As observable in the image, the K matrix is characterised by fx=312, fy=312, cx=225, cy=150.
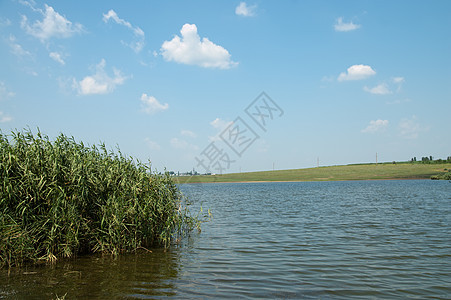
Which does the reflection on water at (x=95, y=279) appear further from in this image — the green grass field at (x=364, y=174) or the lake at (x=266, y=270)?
the green grass field at (x=364, y=174)

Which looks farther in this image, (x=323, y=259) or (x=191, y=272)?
(x=323, y=259)

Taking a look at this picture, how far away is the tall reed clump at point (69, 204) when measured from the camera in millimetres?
10133

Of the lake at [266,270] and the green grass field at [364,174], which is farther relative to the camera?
the green grass field at [364,174]

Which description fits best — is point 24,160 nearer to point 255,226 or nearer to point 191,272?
point 191,272

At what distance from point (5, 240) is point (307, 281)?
928 centimetres

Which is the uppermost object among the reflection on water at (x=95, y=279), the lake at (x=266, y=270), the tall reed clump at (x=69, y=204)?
the tall reed clump at (x=69, y=204)

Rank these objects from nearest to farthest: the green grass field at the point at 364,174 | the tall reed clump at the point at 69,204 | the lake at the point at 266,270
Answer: the lake at the point at 266,270 < the tall reed clump at the point at 69,204 < the green grass field at the point at 364,174

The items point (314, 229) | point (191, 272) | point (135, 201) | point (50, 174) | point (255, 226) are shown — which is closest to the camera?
point (191, 272)

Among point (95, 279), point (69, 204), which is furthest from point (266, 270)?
point (69, 204)

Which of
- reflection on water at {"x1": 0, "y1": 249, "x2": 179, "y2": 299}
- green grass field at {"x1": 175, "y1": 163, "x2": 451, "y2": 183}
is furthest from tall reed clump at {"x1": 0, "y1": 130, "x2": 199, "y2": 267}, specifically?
green grass field at {"x1": 175, "y1": 163, "x2": 451, "y2": 183}

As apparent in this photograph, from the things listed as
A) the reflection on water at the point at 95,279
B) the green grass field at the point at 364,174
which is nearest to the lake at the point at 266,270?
the reflection on water at the point at 95,279

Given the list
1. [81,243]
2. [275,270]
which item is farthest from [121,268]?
[275,270]

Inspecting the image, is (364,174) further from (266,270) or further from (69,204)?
(69,204)

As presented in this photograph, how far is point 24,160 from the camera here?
11.2 m
